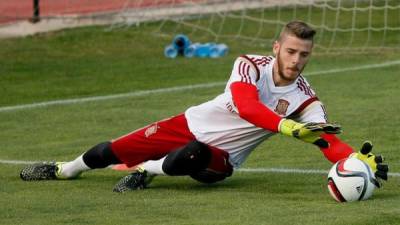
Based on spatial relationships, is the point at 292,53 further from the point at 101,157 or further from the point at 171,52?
the point at 171,52

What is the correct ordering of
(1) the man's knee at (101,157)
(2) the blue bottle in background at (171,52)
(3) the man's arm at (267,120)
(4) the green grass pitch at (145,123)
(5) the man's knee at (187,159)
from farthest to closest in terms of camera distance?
(2) the blue bottle in background at (171,52), (1) the man's knee at (101,157), (5) the man's knee at (187,159), (3) the man's arm at (267,120), (4) the green grass pitch at (145,123)

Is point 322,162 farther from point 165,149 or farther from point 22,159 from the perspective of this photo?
point 22,159

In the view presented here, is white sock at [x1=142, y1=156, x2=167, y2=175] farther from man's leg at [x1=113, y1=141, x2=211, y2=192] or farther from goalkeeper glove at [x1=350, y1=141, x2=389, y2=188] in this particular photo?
goalkeeper glove at [x1=350, y1=141, x2=389, y2=188]

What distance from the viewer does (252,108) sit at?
27.7ft

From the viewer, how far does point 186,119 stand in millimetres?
9320

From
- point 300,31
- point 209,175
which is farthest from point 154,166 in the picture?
point 300,31

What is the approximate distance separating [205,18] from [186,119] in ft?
45.0

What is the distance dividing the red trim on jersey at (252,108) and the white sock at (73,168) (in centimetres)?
152

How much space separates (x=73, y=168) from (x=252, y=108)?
6.00 feet

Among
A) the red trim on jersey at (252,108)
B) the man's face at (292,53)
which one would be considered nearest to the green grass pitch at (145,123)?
the red trim on jersey at (252,108)

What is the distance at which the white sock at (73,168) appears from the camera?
9.59 m

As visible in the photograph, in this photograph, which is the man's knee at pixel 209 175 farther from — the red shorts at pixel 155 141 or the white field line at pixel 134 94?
the white field line at pixel 134 94

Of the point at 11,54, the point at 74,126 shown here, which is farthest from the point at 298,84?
the point at 11,54

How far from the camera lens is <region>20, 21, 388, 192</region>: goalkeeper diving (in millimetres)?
8484
